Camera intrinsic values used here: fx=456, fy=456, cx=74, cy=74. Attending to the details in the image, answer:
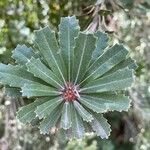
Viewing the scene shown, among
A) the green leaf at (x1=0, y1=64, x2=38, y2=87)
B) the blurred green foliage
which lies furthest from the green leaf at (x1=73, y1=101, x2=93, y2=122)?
the blurred green foliage

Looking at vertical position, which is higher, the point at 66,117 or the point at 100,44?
the point at 100,44

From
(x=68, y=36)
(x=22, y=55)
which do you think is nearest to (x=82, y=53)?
(x=68, y=36)

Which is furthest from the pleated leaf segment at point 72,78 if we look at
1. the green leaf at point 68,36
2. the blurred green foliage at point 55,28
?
the blurred green foliage at point 55,28

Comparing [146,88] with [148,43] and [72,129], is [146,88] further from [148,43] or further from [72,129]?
[72,129]

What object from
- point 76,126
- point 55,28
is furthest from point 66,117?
point 55,28

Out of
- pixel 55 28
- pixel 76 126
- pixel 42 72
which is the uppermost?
pixel 55 28

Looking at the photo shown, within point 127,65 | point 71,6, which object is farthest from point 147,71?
point 127,65

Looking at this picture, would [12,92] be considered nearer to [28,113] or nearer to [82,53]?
[28,113]

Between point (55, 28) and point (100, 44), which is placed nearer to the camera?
point (100, 44)
